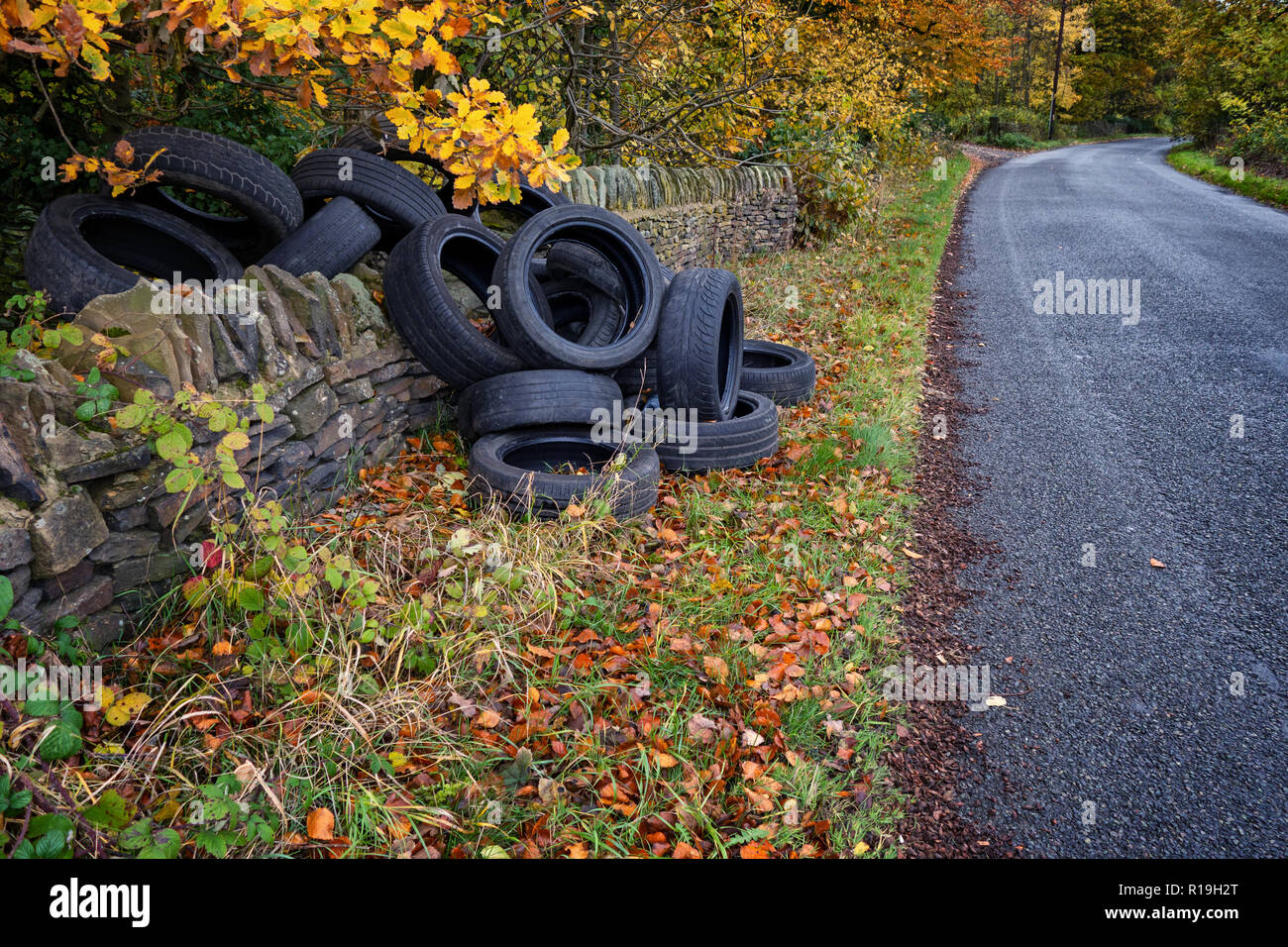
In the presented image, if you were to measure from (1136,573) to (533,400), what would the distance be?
11.3 feet

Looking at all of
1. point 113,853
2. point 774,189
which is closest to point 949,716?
point 113,853

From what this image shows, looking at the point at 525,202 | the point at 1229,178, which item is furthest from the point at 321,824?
the point at 1229,178

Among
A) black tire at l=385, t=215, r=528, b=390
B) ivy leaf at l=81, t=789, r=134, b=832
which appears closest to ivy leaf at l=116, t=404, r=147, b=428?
ivy leaf at l=81, t=789, r=134, b=832

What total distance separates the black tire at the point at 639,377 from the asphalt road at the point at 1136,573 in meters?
2.35

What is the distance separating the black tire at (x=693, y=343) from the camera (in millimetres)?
5086

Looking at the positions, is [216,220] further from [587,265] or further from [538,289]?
[587,265]

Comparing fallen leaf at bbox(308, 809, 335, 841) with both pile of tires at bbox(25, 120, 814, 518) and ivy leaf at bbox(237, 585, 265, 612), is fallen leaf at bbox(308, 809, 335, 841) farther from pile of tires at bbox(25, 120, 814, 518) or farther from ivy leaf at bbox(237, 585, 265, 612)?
pile of tires at bbox(25, 120, 814, 518)

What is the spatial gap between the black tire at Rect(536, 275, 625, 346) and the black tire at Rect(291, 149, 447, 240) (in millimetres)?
1028

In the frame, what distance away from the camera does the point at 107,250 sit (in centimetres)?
479

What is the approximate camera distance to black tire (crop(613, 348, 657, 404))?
551 cm

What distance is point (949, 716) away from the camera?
10.3 ft

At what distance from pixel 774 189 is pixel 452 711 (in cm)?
1125

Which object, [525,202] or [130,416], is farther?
[525,202]

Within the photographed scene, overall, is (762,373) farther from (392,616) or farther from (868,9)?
(868,9)
